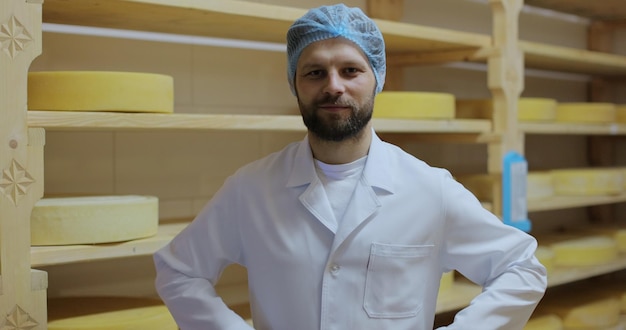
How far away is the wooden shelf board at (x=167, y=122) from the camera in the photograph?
1923 millimetres

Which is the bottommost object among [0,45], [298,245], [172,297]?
[172,297]

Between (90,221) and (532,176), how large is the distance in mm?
1816

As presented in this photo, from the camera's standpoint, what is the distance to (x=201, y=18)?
2.29 meters

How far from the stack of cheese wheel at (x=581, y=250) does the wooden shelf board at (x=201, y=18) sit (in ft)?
3.54

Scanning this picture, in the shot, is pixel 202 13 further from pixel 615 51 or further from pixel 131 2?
pixel 615 51

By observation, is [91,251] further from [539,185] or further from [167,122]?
[539,185]

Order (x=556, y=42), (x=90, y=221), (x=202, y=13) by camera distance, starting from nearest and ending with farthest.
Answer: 1. (x=90, y=221)
2. (x=202, y=13)
3. (x=556, y=42)

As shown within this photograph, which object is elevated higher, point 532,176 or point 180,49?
point 180,49

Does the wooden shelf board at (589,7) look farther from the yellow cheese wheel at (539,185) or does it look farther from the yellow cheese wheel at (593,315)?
the yellow cheese wheel at (593,315)

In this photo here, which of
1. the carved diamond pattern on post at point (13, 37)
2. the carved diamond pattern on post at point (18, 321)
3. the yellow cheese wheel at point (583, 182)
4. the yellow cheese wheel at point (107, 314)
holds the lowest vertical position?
the yellow cheese wheel at point (107, 314)

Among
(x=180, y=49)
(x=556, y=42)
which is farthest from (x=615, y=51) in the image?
(x=180, y=49)

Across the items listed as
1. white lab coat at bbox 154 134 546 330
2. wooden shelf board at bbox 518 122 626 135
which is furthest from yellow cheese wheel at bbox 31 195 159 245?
wooden shelf board at bbox 518 122 626 135

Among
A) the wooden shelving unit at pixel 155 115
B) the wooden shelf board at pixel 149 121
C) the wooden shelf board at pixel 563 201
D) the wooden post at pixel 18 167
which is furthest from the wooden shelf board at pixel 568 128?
the wooden post at pixel 18 167

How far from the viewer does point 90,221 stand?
202 cm
